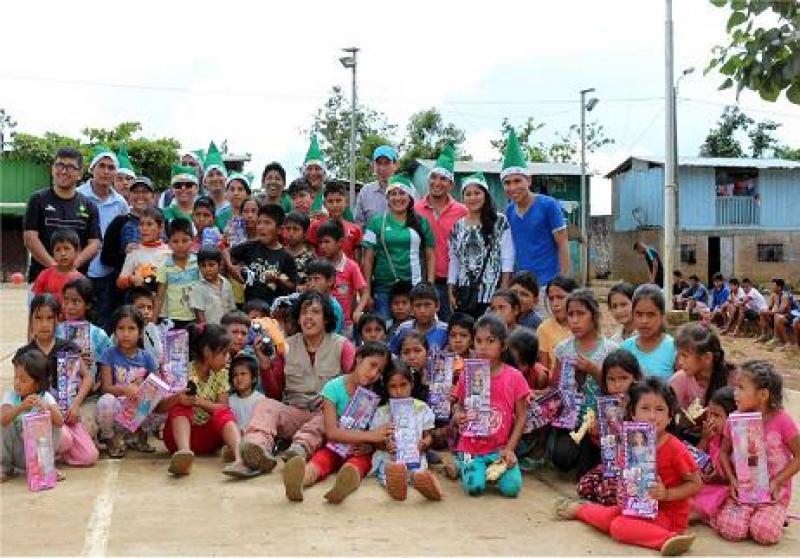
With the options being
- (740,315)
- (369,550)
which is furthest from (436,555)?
(740,315)

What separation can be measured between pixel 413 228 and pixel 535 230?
974 mm

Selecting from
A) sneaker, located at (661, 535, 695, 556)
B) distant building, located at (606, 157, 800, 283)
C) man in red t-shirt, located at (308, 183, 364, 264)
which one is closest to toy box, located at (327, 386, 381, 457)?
sneaker, located at (661, 535, 695, 556)

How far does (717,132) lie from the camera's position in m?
43.9

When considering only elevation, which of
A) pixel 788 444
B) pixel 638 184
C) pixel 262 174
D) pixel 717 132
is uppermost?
pixel 717 132

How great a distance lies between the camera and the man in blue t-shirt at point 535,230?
6.55 metres

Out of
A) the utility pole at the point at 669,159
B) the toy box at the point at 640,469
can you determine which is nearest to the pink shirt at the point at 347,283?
the toy box at the point at 640,469

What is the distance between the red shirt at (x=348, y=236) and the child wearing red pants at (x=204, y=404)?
1.44m

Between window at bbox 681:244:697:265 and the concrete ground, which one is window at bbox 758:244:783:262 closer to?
window at bbox 681:244:697:265

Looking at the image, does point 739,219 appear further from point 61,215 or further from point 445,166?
point 61,215

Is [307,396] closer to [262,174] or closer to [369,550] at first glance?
[369,550]

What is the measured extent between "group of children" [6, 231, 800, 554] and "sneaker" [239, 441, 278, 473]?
0.06 meters

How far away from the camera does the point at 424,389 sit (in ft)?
18.3

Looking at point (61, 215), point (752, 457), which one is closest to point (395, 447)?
point (752, 457)

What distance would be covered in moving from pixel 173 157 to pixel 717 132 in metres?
27.1
